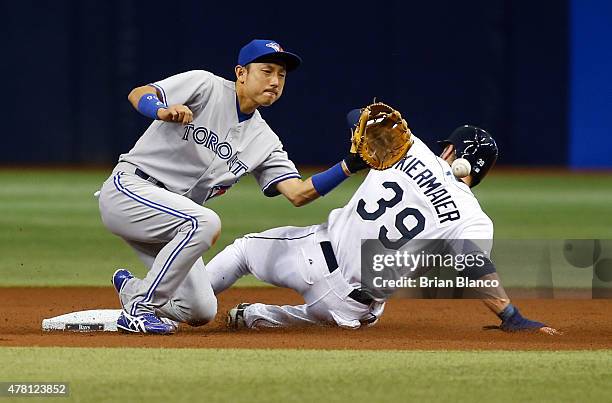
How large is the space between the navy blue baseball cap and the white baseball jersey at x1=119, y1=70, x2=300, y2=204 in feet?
0.62

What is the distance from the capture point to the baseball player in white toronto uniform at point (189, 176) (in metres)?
5.33

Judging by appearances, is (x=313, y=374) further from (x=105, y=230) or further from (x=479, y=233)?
(x=105, y=230)

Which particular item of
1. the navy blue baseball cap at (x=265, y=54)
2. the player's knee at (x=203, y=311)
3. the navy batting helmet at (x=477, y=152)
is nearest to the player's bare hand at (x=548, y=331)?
the navy batting helmet at (x=477, y=152)

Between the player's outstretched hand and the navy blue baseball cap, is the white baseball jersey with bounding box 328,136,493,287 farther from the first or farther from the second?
the player's outstretched hand

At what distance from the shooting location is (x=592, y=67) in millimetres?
18297

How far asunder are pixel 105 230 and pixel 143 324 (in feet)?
19.3

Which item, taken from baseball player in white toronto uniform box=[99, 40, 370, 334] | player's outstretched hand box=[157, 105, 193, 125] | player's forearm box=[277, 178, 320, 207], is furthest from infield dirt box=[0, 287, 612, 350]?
player's outstretched hand box=[157, 105, 193, 125]

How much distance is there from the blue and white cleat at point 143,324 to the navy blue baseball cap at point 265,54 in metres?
1.25

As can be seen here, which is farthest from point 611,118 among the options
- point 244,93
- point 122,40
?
point 244,93

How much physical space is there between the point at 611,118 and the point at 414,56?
10.2ft

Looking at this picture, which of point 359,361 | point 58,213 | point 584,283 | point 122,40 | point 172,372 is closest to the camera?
point 172,372

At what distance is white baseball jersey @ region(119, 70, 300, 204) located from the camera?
5516 mm

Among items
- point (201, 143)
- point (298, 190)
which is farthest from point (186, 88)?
point (298, 190)

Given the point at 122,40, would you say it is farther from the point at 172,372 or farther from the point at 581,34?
the point at 172,372
